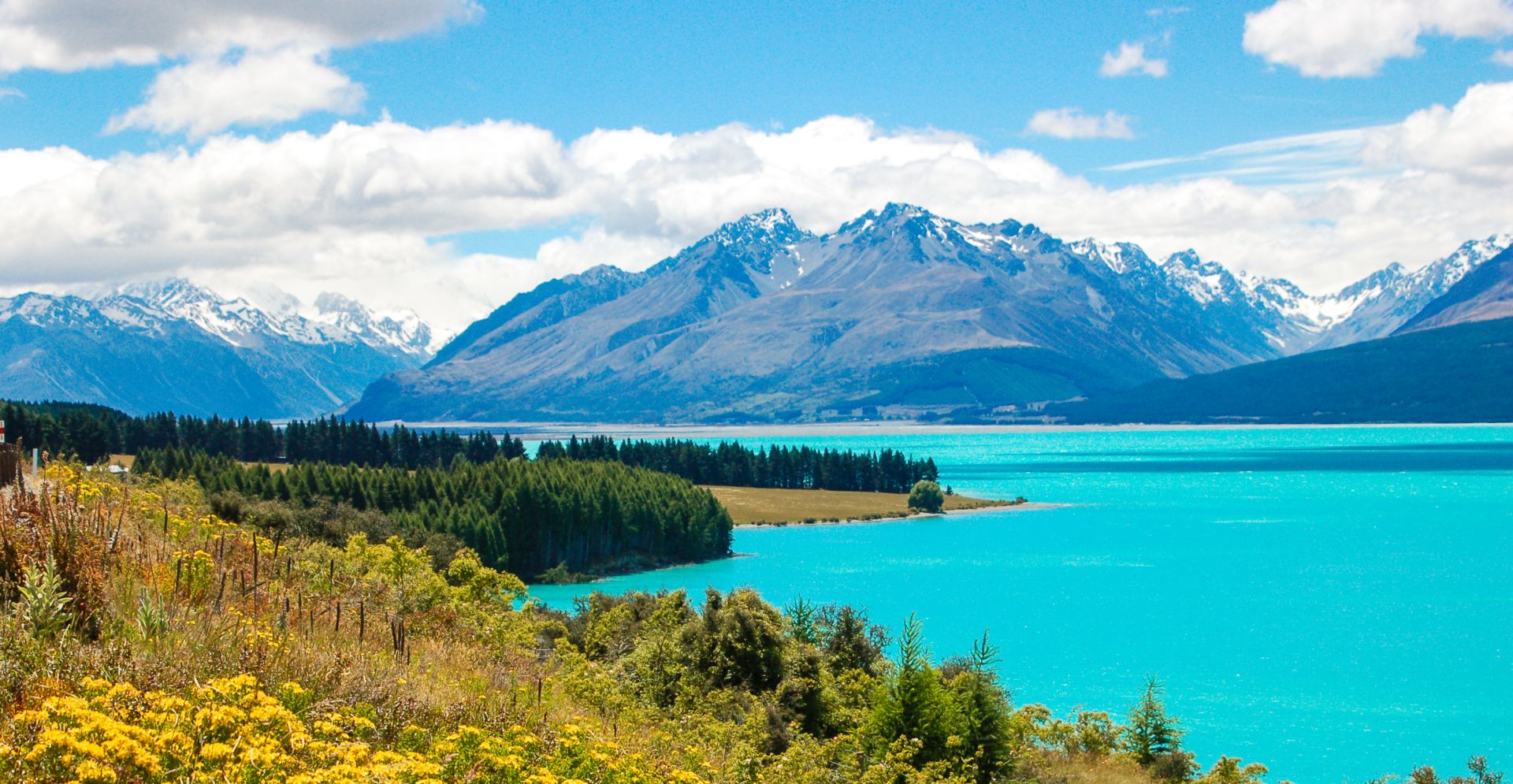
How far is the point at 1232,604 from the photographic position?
9925 centimetres

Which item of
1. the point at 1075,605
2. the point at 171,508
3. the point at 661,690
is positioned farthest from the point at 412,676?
the point at 1075,605

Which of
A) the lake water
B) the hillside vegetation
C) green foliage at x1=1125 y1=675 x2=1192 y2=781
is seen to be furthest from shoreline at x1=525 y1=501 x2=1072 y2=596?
the hillside vegetation

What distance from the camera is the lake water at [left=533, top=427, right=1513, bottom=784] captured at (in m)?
61.8

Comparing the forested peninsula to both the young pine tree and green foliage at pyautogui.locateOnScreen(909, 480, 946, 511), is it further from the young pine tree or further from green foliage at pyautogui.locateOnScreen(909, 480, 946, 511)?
the young pine tree

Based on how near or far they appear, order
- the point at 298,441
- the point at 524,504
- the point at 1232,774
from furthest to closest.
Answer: the point at 298,441 < the point at 524,504 < the point at 1232,774

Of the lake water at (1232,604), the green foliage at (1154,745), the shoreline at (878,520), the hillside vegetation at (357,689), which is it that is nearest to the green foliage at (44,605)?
the hillside vegetation at (357,689)

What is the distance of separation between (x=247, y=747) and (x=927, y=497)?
6573 inches

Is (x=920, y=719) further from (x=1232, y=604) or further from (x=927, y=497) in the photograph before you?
(x=927, y=497)

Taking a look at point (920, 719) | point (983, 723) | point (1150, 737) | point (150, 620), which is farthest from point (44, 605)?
point (1150, 737)

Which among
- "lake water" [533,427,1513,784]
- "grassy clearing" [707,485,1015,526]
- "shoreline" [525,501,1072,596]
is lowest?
"lake water" [533,427,1513,784]

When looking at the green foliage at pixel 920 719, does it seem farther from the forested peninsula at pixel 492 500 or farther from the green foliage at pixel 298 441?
the green foliage at pixel 298 441

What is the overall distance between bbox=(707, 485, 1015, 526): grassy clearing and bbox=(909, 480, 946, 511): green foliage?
2356 millimetres

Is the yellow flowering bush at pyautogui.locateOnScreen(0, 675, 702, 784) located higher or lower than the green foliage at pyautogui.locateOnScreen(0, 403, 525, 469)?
lower

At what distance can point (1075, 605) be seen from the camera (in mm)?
100000
